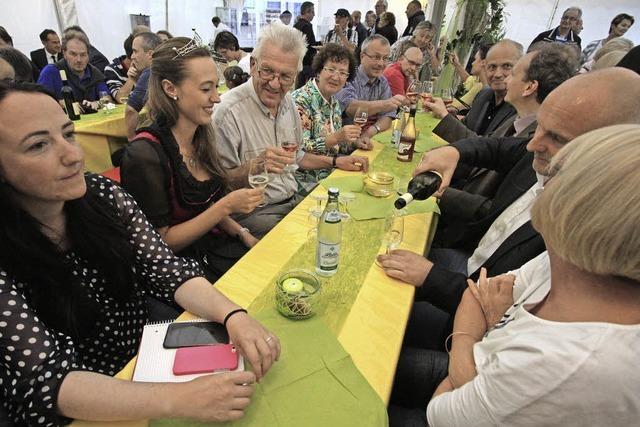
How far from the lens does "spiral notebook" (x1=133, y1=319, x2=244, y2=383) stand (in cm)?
87

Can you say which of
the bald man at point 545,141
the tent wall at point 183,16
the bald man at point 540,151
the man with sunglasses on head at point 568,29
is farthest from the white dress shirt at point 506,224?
the tent wall at point 183,16

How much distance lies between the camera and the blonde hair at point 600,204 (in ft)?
2.15

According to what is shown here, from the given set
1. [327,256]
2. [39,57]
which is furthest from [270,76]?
[39,57]

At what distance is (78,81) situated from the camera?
4.23 m

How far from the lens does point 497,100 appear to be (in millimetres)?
3352

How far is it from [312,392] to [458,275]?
81 cm

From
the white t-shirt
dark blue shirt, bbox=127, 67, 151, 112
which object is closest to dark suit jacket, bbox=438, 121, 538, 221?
the white t-shirt

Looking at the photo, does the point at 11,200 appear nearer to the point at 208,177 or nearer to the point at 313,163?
the point at 208,177

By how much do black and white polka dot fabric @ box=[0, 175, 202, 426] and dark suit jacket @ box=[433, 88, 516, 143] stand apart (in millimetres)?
2541

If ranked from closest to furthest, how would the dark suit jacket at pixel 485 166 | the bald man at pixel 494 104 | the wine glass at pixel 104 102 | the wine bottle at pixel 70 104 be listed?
the dark suit jacket at pixel 485 166 < the bald man at pixel 494 104 < the wine bottle at pixel 70 104 < the wine glass at pixel 104 102

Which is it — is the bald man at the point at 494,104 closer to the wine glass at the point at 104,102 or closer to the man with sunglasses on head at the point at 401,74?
the man with sunglasses on head at the point at 401,74

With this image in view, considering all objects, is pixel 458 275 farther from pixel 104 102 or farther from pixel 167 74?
pixel 104 102

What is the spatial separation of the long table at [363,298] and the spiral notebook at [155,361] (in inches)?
2.1

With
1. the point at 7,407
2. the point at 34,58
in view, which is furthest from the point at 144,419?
the point at 34,58
